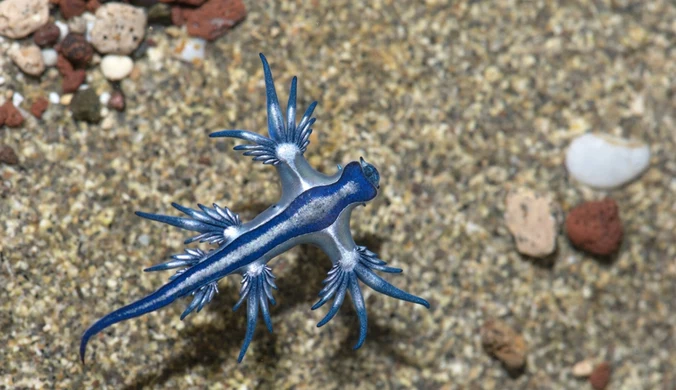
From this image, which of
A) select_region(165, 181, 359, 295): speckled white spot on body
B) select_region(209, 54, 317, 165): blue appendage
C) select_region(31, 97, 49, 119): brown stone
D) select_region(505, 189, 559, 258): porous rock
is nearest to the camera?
select_region(165, 181, 359, 295): speckled white spot on body

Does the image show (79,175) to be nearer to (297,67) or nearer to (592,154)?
(297,67)

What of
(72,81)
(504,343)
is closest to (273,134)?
(72,81)

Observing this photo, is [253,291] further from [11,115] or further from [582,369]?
[582,369]

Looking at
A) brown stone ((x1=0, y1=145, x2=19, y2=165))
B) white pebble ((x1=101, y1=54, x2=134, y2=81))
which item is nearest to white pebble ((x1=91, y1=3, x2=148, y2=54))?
white pebble ((x1=101, y1=54, x2=134, y2=81))

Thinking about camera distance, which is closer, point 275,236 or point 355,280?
point 275,236

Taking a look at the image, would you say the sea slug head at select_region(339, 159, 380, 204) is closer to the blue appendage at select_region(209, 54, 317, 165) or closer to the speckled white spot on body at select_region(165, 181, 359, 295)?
the speckled white spot on body at select_region(165, 181, 359, 295)

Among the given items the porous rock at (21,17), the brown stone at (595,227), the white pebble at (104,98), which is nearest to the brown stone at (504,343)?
the brown stone at (595,227)
